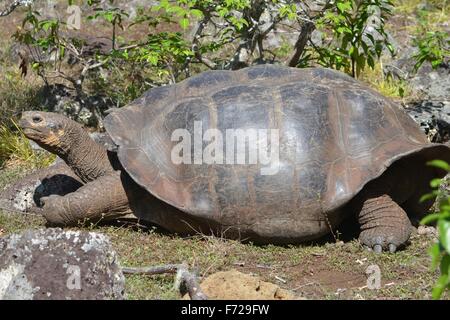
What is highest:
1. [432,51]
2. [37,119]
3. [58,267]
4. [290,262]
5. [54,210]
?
[432,51]

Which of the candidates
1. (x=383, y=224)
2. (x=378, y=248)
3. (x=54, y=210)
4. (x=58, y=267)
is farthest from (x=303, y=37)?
(x=58, y=267)

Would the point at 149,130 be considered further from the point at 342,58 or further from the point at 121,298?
the point at 342,58

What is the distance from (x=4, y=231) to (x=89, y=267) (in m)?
2.41

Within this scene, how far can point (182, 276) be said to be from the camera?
5102mm

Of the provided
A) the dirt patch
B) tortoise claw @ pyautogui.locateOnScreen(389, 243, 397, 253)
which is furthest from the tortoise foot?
tortoise claw @ pyautogui.locateOnScreen(389, 243, 397, 253)

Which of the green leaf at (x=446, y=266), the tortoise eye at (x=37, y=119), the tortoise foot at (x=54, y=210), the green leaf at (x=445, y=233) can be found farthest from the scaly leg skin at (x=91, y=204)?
the green leaf at (x=445, y=233)

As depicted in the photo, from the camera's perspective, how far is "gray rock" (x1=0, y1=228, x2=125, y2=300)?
4.62 m

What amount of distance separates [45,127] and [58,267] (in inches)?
97.1

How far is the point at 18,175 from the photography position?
8.20 m

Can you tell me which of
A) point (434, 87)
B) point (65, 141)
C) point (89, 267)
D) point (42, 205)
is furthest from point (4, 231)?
point (434, 87)

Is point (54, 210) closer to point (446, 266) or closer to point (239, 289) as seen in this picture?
point (239, 289)

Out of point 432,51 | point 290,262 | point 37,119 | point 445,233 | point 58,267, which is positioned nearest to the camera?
point 445,233

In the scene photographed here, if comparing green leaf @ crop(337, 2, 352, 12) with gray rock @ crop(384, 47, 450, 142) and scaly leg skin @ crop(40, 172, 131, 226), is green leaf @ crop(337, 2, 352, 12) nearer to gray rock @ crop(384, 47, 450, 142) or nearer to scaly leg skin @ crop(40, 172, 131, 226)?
gray rock @ crop(384, 47, 450, 142)

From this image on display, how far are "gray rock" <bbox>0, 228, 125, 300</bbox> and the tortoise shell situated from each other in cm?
143
